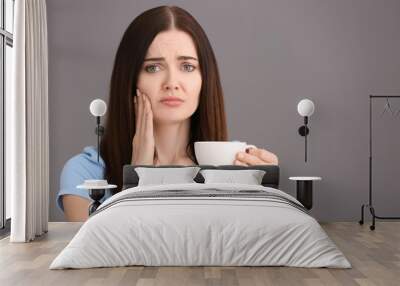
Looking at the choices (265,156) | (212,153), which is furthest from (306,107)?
(212,153)

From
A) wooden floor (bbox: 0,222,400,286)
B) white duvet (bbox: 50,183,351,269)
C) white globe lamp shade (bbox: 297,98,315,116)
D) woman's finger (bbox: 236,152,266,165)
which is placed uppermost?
white globe lamp shade (bbox: 297,98,315,116)

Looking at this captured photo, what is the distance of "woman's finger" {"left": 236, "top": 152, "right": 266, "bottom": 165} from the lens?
23.4 ft

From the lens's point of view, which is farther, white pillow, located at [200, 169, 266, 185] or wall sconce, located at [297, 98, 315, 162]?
wall sconce, located at [297, 98, 315, 162]

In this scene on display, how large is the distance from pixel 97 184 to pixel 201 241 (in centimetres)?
258

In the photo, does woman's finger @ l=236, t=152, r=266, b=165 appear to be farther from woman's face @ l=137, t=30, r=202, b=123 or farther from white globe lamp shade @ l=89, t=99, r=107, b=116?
white globe lamp shade @ l=89, t=99, r=107, b=116

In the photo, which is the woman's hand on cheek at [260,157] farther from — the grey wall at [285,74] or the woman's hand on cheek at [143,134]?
the woman's hand on cheek at [143,134]

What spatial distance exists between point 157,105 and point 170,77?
351 millimetres

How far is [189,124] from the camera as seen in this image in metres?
7.10

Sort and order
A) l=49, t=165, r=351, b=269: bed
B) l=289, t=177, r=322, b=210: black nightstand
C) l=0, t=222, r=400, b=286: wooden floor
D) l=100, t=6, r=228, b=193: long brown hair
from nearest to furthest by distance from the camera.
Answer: l=0, t=222, r=400, b=286: wooden floor
l=49, t=165, r=351, b=269: bed
l=289, t=177, r=322, b=210: black nightstand
l=100, t=6, r=228, b=193: long brown hair

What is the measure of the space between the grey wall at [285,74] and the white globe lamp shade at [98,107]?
17cm

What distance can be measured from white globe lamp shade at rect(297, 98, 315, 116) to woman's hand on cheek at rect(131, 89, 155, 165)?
1.71 metres

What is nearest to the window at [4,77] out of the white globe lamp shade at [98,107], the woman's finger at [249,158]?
the white globe lamp shade at [98,107]

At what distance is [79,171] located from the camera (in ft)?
23.7

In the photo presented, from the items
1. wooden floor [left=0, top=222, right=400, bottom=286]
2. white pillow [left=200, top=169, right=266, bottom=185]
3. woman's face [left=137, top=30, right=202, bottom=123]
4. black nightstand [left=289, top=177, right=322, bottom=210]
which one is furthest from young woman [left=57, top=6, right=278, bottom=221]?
wooden floor [left=0, top=222, right=400, bottom=286]
